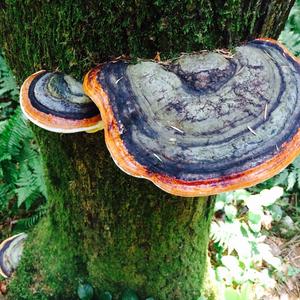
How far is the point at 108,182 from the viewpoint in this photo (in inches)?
93.4

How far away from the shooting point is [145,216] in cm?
256

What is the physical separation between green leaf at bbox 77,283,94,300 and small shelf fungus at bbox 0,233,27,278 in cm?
74

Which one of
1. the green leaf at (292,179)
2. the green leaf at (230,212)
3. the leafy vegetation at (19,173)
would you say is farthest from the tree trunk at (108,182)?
the green leaf at (292,179)

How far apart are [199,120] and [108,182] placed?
97cm

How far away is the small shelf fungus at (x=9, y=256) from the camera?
348 centimetres

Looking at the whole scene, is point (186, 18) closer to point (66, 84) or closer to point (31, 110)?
point (66, 84)

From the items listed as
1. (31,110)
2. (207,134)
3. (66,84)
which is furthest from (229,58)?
(31,110)

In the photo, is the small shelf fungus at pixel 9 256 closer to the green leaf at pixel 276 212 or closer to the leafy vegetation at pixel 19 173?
the leafy vegetation at pixel 19 173

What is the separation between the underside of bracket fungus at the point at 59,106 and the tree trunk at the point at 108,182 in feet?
0.34

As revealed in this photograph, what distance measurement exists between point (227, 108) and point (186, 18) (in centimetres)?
45

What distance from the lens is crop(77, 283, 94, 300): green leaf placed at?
3.10m

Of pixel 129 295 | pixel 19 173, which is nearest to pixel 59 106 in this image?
pixel 129 295

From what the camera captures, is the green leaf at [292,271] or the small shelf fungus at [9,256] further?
the green leaf at [292,271]

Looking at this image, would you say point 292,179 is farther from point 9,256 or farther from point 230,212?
point 9,256
